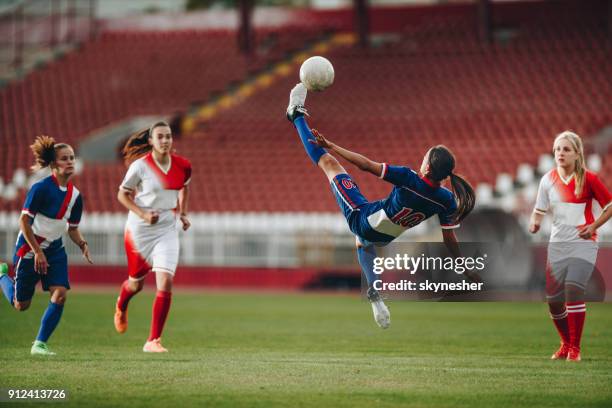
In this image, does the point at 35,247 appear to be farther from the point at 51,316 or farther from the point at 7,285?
the point at 7,285

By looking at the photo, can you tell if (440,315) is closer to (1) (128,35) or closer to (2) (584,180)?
(2) (584,180)

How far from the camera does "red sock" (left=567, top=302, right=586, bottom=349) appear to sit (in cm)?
1075

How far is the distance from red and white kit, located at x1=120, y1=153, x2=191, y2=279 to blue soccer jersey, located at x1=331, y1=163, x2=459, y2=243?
172cm

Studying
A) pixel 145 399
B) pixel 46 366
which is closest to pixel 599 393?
pixel 145 399

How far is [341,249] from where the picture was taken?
25.7 metres

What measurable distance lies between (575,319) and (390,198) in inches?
87.2

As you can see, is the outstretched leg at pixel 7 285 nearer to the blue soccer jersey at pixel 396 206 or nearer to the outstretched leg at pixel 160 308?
the outstretched leg at pixel 160 308

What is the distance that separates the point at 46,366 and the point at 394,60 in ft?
82.8

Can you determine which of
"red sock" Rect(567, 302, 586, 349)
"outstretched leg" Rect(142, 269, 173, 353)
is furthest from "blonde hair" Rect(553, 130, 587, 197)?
"outstretched leg" Rect(142, 269, 173, 353)

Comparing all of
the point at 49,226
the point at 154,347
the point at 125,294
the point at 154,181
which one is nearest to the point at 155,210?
the point at 154,181

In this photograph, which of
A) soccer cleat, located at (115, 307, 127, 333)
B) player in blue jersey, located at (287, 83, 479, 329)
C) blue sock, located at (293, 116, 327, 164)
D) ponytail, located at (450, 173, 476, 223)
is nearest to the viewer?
player in blue jersey, located at (287, 83, 479, 329)

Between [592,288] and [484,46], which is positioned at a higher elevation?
[484,46]

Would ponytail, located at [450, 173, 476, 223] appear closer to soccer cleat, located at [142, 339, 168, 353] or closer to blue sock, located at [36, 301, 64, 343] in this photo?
soccer cleat, located at [142, 339, 168, 353]

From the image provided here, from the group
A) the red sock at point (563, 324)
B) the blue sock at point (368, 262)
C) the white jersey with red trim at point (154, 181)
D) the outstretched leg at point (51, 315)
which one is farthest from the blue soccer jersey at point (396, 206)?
the outstretched leg at point (51, 315)
